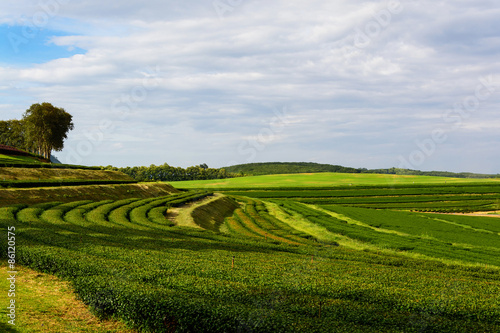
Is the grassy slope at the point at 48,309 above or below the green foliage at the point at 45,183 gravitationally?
below

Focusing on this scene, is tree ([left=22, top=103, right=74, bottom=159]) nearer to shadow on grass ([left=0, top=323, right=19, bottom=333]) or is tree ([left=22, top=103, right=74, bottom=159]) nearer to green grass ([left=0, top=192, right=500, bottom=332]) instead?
green grass ([left=0, top=192, right=500, bottom=332])

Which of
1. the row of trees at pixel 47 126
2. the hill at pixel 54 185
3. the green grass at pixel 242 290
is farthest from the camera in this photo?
the row of trees at pixel 47 126

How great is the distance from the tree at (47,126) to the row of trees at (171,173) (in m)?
55.4

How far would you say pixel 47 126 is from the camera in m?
87.9

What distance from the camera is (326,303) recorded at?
14.7 metres

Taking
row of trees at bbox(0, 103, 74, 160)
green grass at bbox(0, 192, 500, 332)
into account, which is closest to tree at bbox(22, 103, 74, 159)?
row of trees at bbox(0, 103, 74, 160)

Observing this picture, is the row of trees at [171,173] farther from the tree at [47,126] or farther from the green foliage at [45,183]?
the green foliage at [45,183]

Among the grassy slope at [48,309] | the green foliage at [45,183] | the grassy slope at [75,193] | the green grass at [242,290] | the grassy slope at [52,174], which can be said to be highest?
the grassy slope at [52,174]

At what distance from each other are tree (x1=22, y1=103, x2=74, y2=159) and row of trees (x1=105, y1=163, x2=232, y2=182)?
55.4m

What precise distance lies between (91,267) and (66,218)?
2285 cm

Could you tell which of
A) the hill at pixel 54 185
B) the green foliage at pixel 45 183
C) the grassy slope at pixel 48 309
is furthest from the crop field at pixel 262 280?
the green foliage at pixel 45 183

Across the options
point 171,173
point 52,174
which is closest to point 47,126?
point 52,174

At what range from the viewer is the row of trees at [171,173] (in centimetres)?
15025

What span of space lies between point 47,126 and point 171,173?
239 feet
